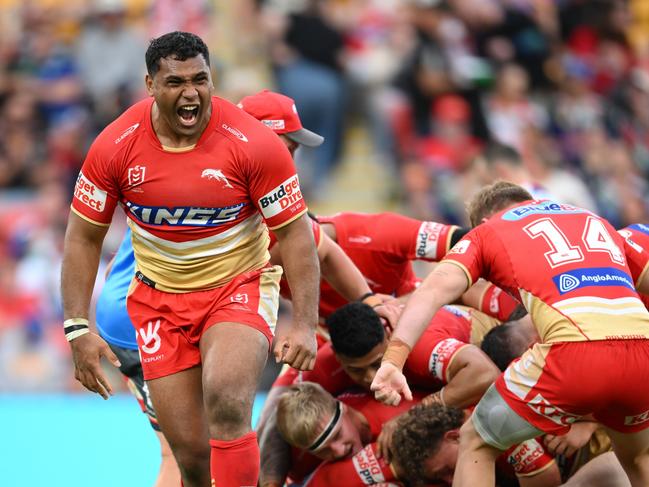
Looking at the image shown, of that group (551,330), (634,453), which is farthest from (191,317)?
(634,453)

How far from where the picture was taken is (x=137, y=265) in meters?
5.18

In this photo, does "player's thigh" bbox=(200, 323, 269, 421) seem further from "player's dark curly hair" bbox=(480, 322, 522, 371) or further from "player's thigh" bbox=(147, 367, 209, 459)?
"player's dark curly hair" bbox=(480, 322, 522, 371)

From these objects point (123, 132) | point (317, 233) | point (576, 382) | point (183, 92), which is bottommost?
point (317, 233)

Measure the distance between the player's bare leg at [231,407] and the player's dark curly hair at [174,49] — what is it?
Result: 1.18 meters

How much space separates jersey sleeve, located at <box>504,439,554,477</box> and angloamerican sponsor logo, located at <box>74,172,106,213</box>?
2244 mm

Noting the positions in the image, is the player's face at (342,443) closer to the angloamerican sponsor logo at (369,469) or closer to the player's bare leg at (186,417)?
the angloamerican sponsor logo at (369,469)

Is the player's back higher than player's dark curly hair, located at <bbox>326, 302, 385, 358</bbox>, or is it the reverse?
the player's back

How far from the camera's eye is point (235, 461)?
4.64 m

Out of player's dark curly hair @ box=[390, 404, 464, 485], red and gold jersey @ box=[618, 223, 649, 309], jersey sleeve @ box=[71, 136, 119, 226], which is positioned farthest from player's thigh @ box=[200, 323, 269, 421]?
red and gold jersey @ box=[618, 223, 649, 309]

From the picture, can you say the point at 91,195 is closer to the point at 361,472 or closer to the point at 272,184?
the point at 272,184

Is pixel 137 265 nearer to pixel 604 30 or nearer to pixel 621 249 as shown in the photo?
pixel 621 249

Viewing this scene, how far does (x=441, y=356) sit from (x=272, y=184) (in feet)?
4.59

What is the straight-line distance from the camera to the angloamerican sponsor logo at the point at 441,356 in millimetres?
5613

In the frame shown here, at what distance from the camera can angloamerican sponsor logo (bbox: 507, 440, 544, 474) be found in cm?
546
